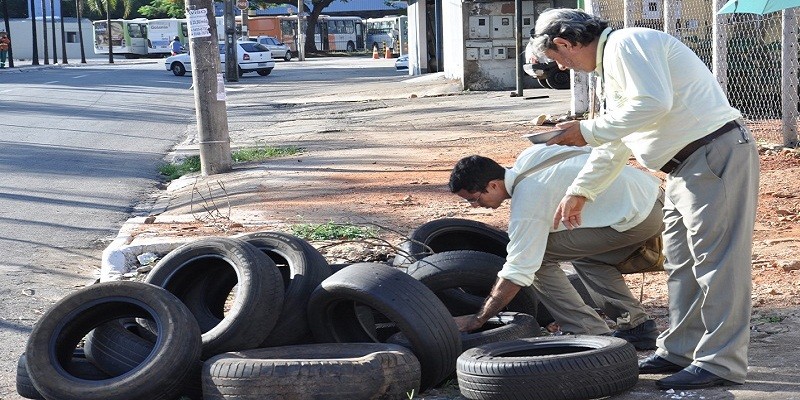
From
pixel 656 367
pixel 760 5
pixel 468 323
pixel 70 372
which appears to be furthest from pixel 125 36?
pixel 656 367

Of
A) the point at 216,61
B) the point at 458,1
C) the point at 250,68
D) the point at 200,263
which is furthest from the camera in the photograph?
the point at 250,68

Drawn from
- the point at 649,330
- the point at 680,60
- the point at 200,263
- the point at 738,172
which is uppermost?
the point at 680,60

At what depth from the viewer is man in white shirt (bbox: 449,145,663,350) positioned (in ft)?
16.3

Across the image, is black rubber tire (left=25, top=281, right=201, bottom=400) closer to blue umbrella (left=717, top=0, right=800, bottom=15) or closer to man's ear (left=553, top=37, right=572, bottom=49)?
man's ear (left=553, top=37, right=572, bottom=49)

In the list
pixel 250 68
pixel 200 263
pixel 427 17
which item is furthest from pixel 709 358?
pixel 250 68

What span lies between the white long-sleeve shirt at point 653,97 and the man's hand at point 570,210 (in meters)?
0.26

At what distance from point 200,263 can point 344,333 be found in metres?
0.94

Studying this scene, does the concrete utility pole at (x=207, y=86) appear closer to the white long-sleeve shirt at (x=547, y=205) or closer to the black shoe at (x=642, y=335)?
the white long-sleeve shirt at (x=547, y=205)

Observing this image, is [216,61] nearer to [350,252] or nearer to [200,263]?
[350,252]

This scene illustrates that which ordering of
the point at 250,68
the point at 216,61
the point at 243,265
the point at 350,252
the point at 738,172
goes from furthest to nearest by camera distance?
the point at 250,68 < the point at 216,61 < the point at 350,252 < the point at 243,265 < the point at 738,172

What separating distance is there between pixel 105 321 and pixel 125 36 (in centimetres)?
7447

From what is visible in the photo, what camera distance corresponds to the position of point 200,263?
5.73 meters

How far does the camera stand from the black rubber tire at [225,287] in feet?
16.7

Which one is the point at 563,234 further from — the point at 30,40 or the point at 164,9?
the point at 164,9
